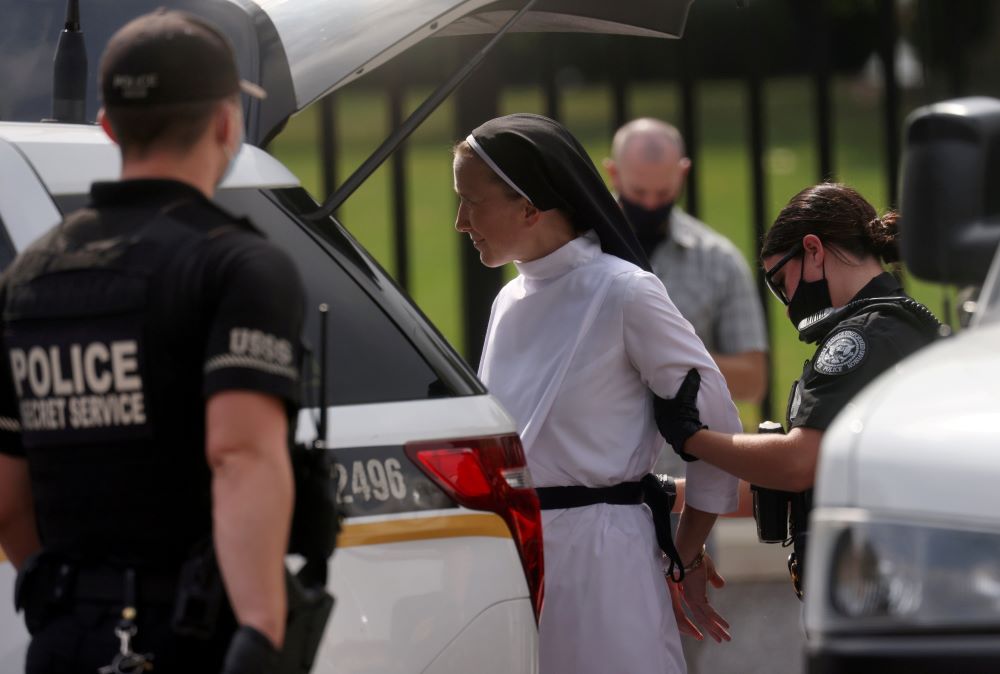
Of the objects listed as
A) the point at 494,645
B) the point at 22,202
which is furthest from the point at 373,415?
the point at 22,202

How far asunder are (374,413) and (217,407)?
0.77 meters

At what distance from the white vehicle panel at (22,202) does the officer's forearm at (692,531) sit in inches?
62.6

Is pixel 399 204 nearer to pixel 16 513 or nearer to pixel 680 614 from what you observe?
pixel 680 614

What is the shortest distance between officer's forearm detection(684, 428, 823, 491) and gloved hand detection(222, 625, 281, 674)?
151 cm

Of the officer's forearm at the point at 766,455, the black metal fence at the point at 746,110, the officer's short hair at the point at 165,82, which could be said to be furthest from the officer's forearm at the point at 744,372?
the officer's short hair at the point at 165,82

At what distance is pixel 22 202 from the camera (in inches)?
118

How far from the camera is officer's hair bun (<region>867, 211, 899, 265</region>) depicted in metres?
3.69

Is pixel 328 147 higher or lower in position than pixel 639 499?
higher

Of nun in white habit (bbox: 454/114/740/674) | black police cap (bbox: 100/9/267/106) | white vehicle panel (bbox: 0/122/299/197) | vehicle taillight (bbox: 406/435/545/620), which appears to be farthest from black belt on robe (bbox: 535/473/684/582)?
black police cap (bbox: 100/9/267/106)

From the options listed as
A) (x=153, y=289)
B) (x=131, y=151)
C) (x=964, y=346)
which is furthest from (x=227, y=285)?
(x=964, y=346)

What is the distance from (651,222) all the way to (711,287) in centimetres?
32

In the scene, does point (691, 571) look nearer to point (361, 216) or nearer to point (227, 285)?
point (227, 285)

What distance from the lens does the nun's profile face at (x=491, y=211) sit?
3742 mm

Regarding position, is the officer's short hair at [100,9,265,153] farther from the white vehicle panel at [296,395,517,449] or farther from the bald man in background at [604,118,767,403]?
the bald man in background at [604,118,767,403]
